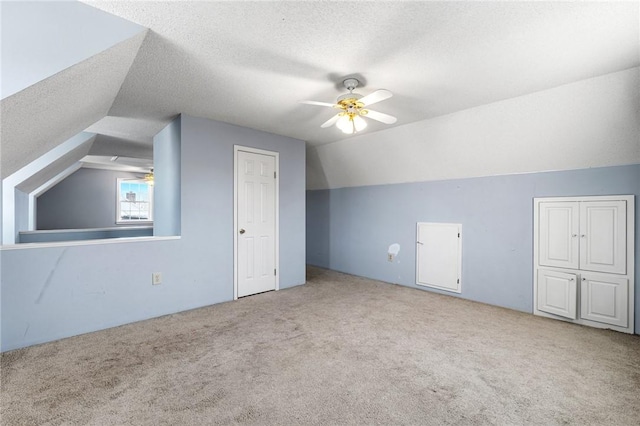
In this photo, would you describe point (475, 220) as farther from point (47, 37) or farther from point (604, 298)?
point (47, 37)

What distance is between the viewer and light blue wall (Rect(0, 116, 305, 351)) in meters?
2.57

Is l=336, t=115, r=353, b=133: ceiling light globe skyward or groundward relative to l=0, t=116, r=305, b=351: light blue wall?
skyward

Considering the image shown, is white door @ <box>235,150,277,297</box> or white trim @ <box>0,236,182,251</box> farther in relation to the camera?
white door @ <box>235,150,277,297</box>

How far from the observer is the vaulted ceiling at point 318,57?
1.76 metres

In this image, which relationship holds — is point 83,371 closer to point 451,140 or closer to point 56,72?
point 56,72

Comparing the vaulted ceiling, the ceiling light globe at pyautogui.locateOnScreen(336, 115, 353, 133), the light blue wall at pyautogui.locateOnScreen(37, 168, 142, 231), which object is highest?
the vaulted ceiling

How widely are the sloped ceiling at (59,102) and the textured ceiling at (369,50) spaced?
0.17 metres

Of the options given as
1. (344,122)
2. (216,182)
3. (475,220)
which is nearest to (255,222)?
(216,182)

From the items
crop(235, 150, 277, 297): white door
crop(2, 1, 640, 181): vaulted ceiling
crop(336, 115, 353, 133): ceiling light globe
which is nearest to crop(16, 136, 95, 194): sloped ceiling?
crop(2, 1, 640, 181): vaulted ceiling

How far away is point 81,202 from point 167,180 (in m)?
6.03

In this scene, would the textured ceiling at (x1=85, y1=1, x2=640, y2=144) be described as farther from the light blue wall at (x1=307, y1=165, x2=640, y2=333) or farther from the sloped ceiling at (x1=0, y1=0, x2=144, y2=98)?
the light blue wall at (x1=307, y1=165, x2=640, y2=333)

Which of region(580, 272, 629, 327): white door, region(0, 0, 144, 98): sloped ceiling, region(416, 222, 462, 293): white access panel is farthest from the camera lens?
region(416, 222, 462, 293): white access panel

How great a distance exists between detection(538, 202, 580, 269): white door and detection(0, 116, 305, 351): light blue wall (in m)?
3.15

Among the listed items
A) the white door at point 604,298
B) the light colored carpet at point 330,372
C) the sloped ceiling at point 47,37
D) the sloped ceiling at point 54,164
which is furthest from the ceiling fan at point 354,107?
the sloped ceiling at point 54,164
